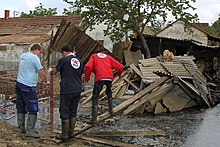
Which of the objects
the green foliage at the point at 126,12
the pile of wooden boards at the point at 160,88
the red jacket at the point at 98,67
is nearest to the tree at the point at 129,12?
the green foliage at the point at 126,12

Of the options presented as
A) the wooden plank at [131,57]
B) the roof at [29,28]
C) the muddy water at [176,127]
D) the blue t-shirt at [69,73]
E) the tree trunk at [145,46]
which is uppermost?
the roof at [29,28]

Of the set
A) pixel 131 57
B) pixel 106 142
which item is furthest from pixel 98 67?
pixel 131 57

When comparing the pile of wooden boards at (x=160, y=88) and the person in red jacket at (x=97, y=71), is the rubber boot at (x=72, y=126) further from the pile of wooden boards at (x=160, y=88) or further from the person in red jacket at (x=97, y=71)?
the pile of wooden boards at (x=160, y=88)

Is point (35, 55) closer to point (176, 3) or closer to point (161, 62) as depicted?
point (161, 62)

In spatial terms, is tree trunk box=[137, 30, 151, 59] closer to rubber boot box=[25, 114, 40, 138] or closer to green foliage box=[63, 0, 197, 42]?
green foliage box=[63, 0, 197, 42]

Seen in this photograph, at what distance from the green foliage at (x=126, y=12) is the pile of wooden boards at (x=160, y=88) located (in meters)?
6.37

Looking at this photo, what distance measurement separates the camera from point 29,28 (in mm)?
32250

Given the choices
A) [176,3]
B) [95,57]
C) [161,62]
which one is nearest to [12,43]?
[176,3]

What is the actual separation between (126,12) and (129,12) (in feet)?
0.66

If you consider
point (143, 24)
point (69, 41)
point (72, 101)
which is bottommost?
point (72, 101)

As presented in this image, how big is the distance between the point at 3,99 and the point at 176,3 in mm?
12742

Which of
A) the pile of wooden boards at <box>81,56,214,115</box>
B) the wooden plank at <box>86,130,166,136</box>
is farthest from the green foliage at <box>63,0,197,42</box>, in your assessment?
the wooden plank at <box>86,130,166,136</box>

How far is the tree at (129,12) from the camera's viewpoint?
18.1 meters

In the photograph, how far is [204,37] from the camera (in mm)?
37781
